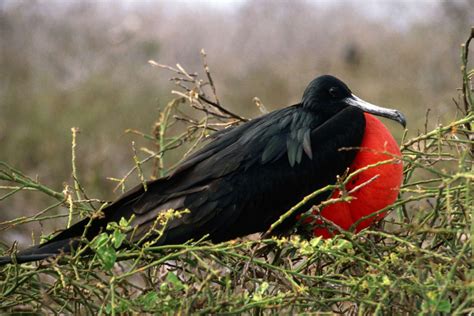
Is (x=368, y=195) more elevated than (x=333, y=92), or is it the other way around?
(x=333, y=92)

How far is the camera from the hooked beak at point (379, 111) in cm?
266

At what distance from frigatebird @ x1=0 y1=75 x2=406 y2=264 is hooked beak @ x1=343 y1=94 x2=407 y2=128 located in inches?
0.9

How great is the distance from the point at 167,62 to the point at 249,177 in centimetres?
1585

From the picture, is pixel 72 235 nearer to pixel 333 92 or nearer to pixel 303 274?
pixel 303 274

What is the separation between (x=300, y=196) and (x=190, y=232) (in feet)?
1.23

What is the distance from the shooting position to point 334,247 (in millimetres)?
1791

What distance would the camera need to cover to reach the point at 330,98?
2.78 metres

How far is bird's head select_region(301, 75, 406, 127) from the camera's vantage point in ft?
9.00

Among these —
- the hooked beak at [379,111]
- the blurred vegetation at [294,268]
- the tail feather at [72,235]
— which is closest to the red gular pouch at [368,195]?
the blurred vegetation at [294,268]

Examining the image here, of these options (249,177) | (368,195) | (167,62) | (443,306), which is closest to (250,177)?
(249,177)

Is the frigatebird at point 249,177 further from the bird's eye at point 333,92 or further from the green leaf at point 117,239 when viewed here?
the green leaf at point 117,239

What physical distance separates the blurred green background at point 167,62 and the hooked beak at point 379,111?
151cm

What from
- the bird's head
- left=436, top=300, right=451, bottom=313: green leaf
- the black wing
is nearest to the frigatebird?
the black wing

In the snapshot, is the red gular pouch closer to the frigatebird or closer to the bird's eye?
the frigatebird
